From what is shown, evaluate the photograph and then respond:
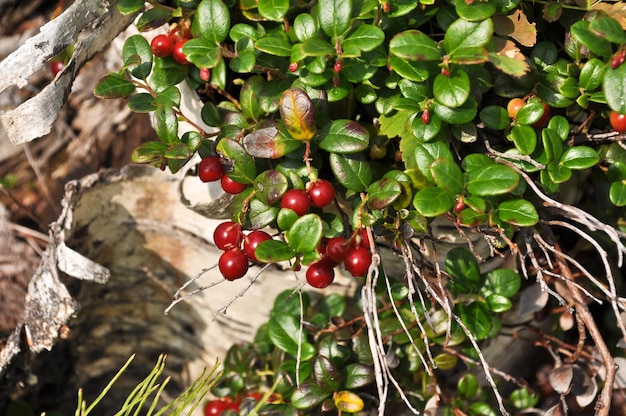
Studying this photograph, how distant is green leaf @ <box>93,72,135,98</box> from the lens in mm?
1602

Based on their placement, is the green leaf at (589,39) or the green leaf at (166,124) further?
the green leaf at (166,124)

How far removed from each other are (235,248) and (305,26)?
0.52 m

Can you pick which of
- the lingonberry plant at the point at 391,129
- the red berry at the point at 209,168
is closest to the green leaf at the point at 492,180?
the lingonberry plant at the point at 391,129

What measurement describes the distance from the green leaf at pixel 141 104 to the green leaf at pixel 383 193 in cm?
57

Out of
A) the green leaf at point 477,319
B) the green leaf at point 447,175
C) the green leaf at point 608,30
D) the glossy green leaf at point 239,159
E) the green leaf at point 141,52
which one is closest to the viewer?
the green leaf at point 608,30

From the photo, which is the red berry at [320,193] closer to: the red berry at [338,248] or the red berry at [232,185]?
the red berry at [338,248]

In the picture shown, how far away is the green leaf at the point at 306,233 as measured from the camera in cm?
147

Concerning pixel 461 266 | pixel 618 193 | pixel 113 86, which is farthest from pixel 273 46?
pixel 618 193

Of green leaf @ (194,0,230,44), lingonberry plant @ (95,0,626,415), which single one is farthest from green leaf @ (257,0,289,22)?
green leaf @ (194,0,230,44)

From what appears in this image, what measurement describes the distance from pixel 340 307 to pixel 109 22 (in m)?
1.05

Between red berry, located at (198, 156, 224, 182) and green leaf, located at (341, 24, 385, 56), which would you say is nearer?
green leaf, located at (341, 24, 385, 56)

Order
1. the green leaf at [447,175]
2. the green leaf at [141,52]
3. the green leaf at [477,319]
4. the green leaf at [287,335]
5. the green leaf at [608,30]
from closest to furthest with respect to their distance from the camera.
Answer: the green leaf at [608,30]
the green leaf at [447,175]
the green leaf at [141,52]
the green leaf at [477,319]
the green leaf at [287,335]

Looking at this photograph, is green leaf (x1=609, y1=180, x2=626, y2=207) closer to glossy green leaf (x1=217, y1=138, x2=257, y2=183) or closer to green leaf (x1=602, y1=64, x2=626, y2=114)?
green leaf (x1=602, y1=64, x2=626, y2=114)

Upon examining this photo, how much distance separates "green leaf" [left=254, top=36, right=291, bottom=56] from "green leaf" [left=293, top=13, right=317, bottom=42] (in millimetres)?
→ 40
